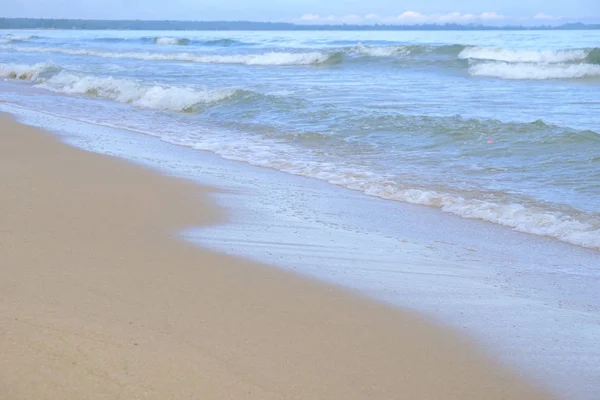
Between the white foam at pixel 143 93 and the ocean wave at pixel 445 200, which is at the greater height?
the white foam at pixel 143 93

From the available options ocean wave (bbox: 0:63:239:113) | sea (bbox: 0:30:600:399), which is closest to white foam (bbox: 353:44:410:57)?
ocean wave (bbox: 0:63:239:113)

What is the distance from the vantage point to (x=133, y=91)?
17.0 m

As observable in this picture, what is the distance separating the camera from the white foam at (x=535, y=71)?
23094mm

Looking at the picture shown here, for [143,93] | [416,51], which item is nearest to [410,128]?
[143,93]

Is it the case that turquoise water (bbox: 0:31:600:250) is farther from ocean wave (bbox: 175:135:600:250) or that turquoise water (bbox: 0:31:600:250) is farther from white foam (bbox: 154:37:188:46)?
white foam (bbox: 154:37:188:46)

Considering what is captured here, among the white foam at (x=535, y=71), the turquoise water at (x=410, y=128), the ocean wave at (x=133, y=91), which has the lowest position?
the white foam at (x=535, y=71)

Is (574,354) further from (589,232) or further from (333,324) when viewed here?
→ (589,232)

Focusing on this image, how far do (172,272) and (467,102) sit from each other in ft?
37.4

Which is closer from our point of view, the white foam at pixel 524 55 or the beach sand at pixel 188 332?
the beach sand at pixel 188 332

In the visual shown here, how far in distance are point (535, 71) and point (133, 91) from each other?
13.4 m

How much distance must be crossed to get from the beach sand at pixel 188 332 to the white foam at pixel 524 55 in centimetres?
2507

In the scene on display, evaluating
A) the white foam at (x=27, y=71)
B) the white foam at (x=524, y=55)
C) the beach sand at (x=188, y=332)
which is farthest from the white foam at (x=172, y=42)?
the beach sand at (x=188, y=332)

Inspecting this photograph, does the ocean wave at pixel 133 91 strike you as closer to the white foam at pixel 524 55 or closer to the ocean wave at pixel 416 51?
the ocean wave at pixel 416 51

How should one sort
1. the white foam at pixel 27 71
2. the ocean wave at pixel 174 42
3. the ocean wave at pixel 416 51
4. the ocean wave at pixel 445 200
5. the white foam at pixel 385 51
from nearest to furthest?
the ocean wave at pixel 445 200
the white foam at pixel 27 71
the ocean wave at pixel 416 51
the white foam at pixel 385 51
the ocean wave at pixel 174 42
